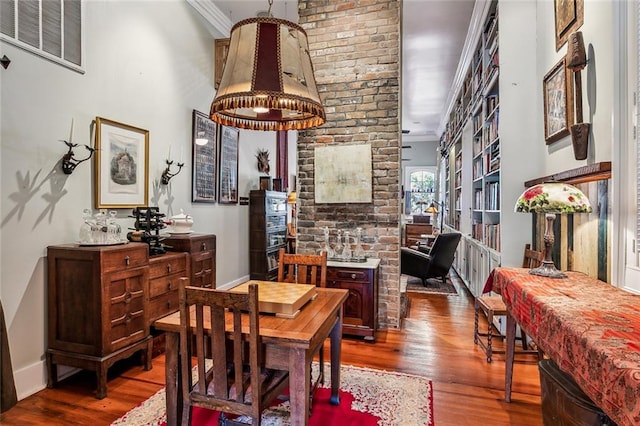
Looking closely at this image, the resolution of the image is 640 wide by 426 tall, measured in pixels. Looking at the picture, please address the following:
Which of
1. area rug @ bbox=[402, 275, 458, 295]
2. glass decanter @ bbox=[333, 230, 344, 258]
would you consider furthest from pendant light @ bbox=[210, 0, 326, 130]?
area rug @ bbox=[402, 275, 458, 295]

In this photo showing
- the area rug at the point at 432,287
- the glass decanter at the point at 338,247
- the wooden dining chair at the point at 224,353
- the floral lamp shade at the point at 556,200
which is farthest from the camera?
the area rug at the point at 432,287

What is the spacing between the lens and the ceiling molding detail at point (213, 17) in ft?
13.9

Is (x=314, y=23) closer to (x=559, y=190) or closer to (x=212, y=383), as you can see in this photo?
(x=559, y=190)

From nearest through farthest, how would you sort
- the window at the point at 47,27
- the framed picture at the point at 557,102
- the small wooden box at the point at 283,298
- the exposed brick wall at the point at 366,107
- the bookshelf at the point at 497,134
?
the small wooden box at the point at 283,298 < the window at the point at 47,27 < the framed picture at the point at 557,102 < the bookshelf at the point at 497,134 < the exposed brick wall at the point at 366,107

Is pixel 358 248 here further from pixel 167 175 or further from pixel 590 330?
pixel 590 330

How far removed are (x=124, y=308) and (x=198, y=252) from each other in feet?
3.35

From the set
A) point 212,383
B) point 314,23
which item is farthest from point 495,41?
point 212,383

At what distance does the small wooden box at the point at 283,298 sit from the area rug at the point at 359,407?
69 cm

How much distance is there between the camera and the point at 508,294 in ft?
6.97

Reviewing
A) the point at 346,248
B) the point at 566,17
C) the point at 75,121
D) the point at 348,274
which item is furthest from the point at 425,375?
the point at 75,121

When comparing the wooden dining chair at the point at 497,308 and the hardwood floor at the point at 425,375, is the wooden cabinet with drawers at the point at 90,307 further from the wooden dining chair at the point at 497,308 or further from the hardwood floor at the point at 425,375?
the wooden dining chair at the point at 497,308

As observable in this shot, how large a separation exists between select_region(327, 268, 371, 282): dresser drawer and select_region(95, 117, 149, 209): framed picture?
1.93 metres

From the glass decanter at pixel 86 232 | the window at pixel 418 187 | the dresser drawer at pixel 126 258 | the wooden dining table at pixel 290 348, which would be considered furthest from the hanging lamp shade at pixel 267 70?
the window at pixel 418 187

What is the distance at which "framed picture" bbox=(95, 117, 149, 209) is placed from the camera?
116 inches
